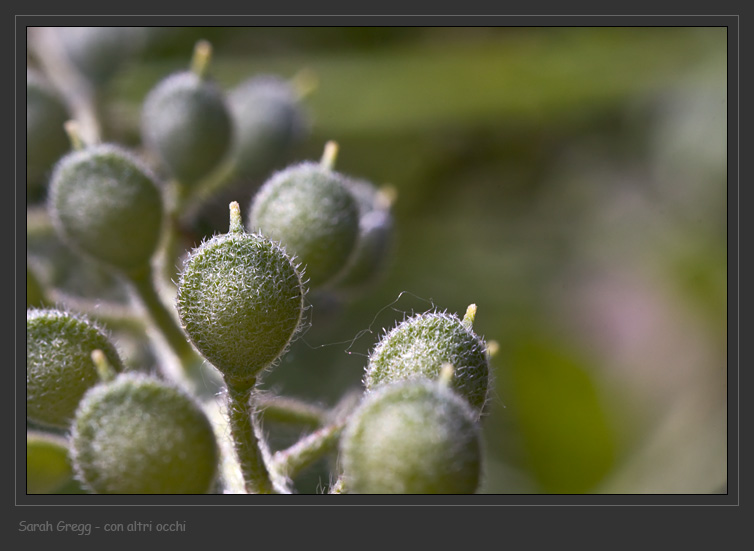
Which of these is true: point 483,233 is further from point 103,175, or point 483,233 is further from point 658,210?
point 103,175

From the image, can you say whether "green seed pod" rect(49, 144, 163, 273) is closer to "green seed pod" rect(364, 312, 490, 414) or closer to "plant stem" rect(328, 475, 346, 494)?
"green seed pod" rect(364, 312, 490, 414)

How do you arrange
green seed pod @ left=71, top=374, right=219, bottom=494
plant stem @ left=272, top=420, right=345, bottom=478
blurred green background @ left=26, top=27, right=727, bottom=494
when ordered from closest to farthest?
green seed pod @ left=71, top=374, right=219, bottom=494 < plant stem @ left=272, top=420, right=345, bottom=478 < blurred green background @ left=26, top=27, right=727, bottom=494

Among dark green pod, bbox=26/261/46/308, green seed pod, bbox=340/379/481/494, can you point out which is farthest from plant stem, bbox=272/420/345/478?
dark green pod, bbox=26/261/46/308

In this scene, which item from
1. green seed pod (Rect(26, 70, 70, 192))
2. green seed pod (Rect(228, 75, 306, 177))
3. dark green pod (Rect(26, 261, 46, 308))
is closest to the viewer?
dark green pod (Rect(26, 261, 46, 308))

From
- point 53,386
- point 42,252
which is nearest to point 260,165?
point 42,252

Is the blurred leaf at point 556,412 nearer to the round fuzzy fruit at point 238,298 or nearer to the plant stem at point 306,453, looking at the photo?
the plant stem at point 306,453

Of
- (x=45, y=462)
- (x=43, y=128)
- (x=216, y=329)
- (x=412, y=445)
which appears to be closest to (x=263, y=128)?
(x=43, y=128)

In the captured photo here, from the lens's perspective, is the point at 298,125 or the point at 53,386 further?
the point at 298,125
